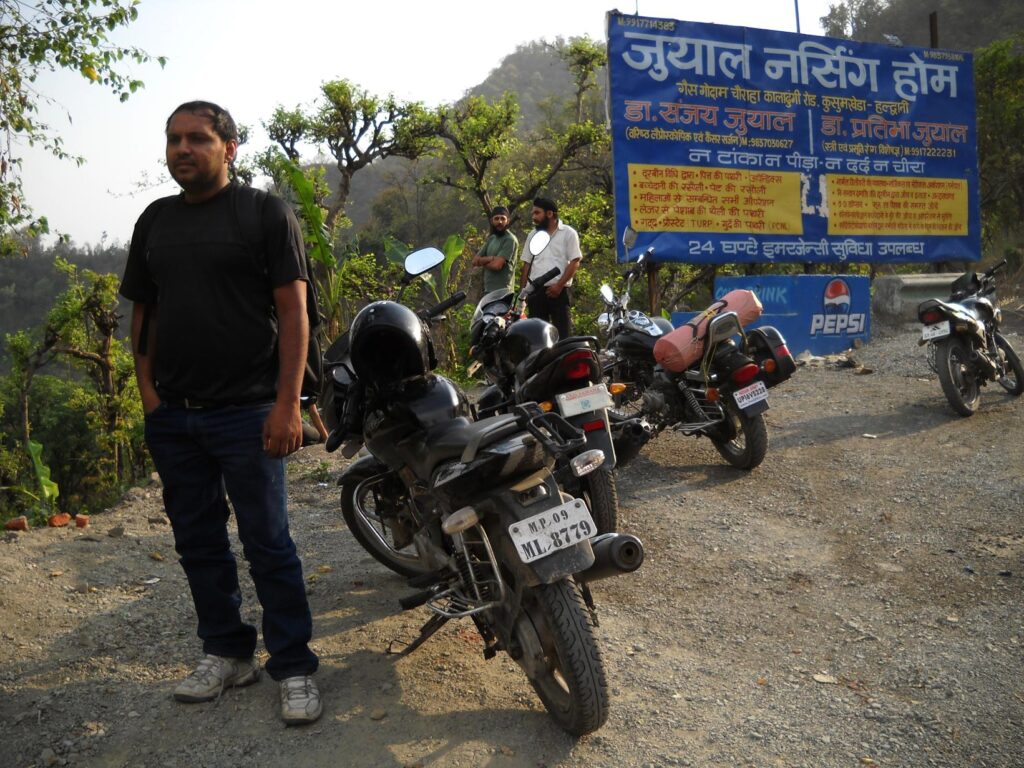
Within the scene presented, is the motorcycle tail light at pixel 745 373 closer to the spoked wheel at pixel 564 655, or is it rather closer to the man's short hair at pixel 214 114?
the spoked wheel at pixel 564 655

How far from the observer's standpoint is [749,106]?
35.2 feet

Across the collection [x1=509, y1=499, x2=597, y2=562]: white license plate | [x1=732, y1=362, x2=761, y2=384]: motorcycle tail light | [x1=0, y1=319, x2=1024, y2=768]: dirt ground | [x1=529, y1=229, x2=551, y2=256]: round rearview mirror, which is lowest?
[x1=0, y1=319, x2=1024, y2=768]: dirt ground

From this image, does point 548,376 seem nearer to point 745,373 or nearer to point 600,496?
point 600,496

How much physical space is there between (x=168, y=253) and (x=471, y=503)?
1.25 meters

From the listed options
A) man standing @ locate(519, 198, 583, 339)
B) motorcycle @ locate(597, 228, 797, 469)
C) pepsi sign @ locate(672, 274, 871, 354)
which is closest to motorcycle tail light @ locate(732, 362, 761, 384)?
motorcycle @ locate(597, 228, 797, 469)

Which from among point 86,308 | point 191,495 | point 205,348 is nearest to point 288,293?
point 205,348

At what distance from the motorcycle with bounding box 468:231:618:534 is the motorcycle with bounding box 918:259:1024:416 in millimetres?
4010

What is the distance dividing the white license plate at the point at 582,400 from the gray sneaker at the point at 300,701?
1.63 metres

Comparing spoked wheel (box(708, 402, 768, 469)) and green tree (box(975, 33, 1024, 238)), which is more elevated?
green tree (box(975, 33, 1024, 238))

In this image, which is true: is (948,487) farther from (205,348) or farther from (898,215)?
(898,215)

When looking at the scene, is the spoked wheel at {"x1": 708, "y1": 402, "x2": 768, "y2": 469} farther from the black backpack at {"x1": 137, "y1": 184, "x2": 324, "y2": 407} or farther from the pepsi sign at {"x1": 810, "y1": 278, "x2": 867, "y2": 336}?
the pepsi sign at {"x1": 810, "y1": 278, "x2": 867, "y2": 336}

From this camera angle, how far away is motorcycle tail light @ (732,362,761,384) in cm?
569

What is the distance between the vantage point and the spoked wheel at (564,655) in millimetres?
2643

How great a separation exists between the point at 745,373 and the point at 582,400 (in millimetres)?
1947
